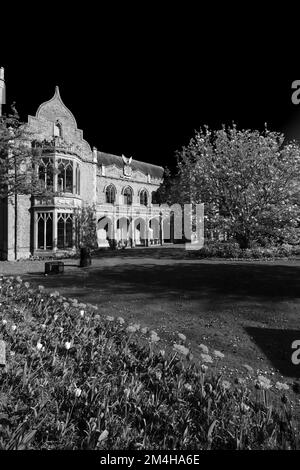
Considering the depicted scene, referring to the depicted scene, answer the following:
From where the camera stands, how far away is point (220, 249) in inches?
850

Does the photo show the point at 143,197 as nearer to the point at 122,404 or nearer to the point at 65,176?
the point at 65,176

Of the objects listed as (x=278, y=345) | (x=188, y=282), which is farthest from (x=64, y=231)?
(x=278, y=345)

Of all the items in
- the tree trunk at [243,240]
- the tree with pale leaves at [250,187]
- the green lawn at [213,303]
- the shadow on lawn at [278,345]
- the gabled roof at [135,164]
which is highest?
→ the gabled roof at [135,164]

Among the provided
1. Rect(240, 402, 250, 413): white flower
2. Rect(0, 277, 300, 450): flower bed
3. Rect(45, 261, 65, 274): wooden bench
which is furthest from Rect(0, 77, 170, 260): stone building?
Rect(240, 402, 250, 413): white flower

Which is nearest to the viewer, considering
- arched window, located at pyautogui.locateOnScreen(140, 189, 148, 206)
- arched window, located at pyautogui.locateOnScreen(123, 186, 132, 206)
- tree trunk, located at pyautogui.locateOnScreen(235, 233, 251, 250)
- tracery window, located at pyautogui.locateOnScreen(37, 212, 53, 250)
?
tree trunk, located at pyautogui.locateOnScreen(235, 233, 251, 250)

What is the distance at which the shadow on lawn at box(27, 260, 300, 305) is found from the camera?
9906mm

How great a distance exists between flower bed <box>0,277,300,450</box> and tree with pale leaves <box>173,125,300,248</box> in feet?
58.6

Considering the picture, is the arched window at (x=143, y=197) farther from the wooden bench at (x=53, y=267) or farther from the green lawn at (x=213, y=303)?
the wooden bench at (x=53, y=267)

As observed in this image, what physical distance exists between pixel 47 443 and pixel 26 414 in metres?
0.41

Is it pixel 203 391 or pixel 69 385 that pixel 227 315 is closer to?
pixel 203 391

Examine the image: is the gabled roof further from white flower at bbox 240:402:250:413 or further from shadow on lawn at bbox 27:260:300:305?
white flower at bbox 240:402:250:413

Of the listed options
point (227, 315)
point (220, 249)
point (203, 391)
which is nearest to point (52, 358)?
point (203, 391)

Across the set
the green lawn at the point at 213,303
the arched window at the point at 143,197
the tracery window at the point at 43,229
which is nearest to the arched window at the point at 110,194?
the arched window at the point at 143,197

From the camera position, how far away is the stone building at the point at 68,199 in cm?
2286
